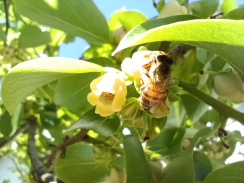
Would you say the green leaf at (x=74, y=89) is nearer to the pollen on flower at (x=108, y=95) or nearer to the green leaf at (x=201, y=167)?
the pollen on flower at (x=108, y=95)

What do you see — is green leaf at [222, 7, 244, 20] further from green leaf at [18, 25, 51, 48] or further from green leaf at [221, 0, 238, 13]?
green leaf at [18, 25, 51, 48]

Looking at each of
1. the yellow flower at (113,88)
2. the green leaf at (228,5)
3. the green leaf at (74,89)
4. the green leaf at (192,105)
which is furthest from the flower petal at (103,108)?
the green leaf at (228,5)

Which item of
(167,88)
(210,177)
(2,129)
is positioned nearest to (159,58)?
(167,88)

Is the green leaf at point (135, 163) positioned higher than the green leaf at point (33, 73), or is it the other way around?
the green leaf at point (33, 73)

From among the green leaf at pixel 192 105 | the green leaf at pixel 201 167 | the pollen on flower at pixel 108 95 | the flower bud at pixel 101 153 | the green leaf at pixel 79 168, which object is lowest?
the green leaf at pixel 201 167

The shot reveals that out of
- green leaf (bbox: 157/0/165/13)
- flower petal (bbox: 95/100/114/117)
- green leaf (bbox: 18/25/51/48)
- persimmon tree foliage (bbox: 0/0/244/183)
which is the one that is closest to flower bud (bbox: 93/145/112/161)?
persimmon tree foliage (bbox: 0/0/244/183)

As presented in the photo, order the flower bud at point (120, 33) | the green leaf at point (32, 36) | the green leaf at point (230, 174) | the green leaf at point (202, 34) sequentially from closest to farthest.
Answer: the green leaf at point (202, 34) → the green leaf at point (230, 174) → the flower bud at point (120, 33) → the green leaf at point (32, 36)

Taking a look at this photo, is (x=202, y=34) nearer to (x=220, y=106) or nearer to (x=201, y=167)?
(x=220, y=106)

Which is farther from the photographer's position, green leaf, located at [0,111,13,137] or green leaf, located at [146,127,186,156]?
green leaf, located at [0,111,13,137]

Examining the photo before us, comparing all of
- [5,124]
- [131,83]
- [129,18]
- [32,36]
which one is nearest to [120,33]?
[129,18]
